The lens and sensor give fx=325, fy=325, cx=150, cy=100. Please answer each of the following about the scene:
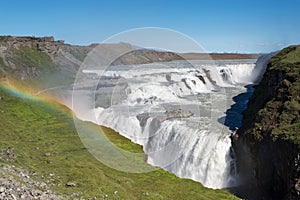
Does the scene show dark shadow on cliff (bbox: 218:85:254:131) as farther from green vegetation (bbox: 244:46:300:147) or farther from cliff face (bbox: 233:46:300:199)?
cliff face (bbox: 233:46:300:199)

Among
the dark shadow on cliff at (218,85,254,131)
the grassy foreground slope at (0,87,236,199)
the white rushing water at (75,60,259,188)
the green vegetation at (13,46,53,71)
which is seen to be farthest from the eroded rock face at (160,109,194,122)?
the green vegetation at (13,46,53,71)

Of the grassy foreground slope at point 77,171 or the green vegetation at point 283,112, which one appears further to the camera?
the green vegetation at point 283,112

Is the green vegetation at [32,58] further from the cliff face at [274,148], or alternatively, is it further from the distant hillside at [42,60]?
the cliff face at [274,148]

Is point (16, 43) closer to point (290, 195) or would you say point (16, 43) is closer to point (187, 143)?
point (187, 143)

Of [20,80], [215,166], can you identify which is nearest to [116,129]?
[215,166]

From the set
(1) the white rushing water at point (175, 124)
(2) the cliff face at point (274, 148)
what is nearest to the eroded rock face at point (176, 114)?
(1) the white rushing water at point (175, 124)
